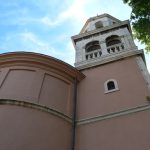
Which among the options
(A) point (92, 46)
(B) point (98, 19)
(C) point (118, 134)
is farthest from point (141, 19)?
(B) point (98, 19)

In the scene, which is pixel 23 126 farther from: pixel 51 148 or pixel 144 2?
pixel 144 2

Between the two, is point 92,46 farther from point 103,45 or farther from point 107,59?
point 107,59

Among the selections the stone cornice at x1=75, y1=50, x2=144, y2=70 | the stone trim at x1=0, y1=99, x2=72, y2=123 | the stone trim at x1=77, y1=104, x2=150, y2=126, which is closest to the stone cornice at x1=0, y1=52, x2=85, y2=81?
the stone cornice at x1=75, y1=50, x2=144, y2=70

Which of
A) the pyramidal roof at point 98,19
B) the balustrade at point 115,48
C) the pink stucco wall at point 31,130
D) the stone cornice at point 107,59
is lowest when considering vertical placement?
the pink stucco wall at point 31,130

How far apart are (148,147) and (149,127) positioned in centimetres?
97

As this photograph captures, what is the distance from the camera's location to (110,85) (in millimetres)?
13438

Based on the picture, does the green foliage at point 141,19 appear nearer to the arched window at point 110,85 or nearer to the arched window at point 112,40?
the arched window at point 110,85

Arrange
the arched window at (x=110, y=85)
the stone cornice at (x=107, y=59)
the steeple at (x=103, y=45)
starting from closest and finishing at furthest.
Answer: the arched window at (x=110, y=85)
the stone cornice at (x=107, y=59)
the steeple at (x=103, y=45)

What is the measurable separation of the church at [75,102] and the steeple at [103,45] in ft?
0.43

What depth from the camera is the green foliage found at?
10078mm

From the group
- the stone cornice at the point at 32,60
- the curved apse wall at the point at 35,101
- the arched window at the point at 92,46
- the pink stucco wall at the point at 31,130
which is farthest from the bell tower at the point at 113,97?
the stone cornice at the point at 32,60

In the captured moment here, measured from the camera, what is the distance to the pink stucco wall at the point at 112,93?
1180cm

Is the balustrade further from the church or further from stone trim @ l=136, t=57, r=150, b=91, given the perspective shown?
stone trim @ l=136, t=57, r=150, b=91

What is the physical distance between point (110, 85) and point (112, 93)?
0.89m
